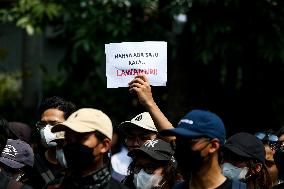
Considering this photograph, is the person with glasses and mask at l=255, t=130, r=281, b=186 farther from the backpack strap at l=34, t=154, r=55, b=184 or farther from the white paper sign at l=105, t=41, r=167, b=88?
the backpack strap at l=34, t=154, r=55, b=184

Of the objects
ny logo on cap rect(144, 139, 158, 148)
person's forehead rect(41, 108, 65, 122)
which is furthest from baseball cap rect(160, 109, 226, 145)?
person's forehead rect(41, 108, 65, 122)

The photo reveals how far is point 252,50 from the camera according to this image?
11953mm

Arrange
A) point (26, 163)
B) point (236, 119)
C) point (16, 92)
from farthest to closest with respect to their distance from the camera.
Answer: point (16, 92) < point (236, 119) < point (26, 163)

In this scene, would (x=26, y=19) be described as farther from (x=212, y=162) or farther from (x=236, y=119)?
(x=212, y=162)

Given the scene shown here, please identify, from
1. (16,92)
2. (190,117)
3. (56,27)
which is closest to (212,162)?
(190,117)

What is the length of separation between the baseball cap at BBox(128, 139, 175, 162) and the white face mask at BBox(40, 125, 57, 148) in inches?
38.5

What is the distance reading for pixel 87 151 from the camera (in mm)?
5828

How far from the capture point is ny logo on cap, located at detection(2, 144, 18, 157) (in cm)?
713

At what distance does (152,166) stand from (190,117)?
1001 millimetres

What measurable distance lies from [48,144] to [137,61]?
1.14 meters

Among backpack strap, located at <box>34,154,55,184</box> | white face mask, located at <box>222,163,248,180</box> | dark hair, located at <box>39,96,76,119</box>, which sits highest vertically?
dark hair, located at <box>39,96,76,119</box>

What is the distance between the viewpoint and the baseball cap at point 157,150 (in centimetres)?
676

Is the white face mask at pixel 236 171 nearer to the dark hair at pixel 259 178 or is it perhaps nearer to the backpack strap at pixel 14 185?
the dark hair at pixel 259 178

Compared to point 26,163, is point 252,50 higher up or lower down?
higher up
